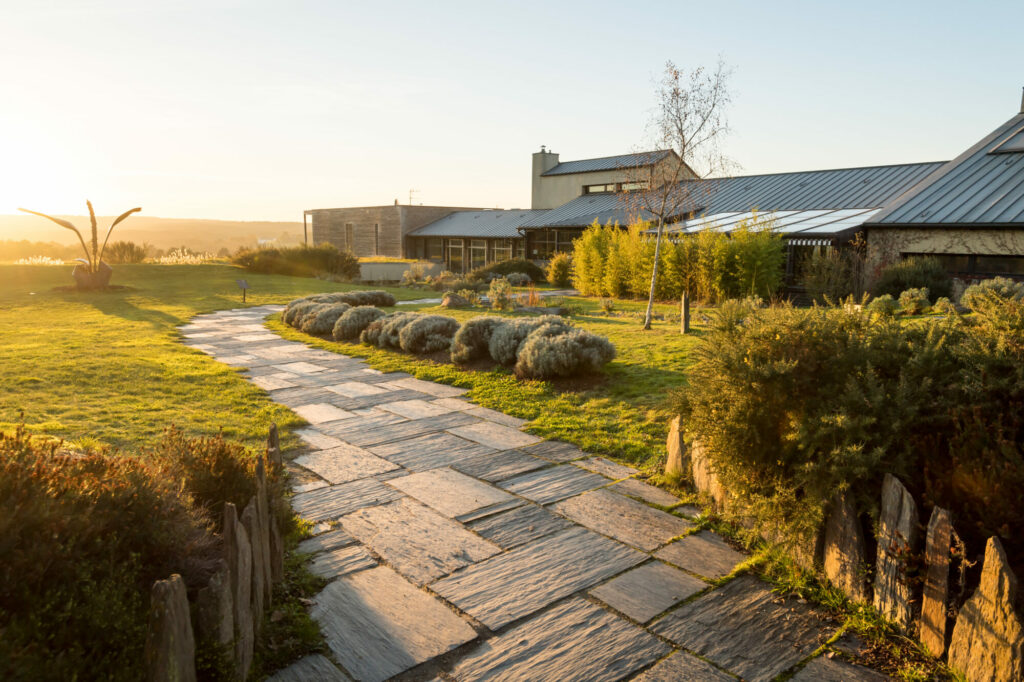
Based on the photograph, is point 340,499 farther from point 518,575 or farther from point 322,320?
point 322,320

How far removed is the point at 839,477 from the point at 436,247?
3626 centimetres

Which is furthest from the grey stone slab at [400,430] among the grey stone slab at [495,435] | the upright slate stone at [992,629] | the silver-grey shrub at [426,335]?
the upright slate stone at [992,629]

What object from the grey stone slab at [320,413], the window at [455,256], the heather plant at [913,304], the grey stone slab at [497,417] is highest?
the window at [455,256]

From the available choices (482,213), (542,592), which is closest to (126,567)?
(542,592)

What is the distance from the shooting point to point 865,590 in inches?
113

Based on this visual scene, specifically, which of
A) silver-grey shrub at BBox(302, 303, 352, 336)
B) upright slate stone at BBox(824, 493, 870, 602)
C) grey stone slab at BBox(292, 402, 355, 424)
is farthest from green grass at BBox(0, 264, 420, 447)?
upright slate stone at BBox(824, 493, 870, 602)

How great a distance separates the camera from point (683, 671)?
2.55m

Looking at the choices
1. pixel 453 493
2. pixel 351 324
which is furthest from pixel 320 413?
pixel 351 324

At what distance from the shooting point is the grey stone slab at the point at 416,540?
11.1 ft

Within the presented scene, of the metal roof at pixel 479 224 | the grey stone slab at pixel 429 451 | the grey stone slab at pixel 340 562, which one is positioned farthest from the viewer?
the metal roof at pixel 479 224

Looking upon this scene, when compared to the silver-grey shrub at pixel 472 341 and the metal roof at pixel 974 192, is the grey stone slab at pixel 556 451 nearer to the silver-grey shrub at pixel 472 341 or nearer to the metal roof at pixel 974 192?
the silver-grey shrub at pixel 472 341

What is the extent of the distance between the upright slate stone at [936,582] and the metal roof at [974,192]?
15.7m

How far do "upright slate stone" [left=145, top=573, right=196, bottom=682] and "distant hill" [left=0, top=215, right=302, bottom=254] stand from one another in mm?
79384

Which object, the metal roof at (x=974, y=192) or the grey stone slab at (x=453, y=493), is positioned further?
the metal roof at (x=974, y=192)
